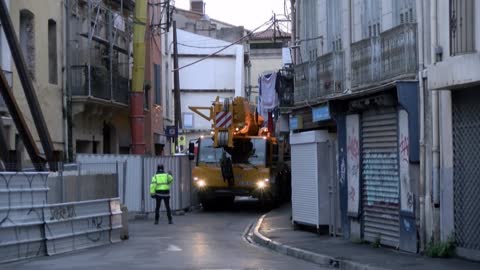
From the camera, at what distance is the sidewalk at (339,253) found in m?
12.9

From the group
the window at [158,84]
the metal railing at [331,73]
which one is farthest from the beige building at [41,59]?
the window at [158,84]

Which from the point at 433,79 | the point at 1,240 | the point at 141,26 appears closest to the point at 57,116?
the point at 141,26

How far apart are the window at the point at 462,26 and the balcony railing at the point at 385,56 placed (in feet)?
4.69

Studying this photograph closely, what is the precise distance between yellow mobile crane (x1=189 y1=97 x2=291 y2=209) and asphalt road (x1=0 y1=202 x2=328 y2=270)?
431 centimetres

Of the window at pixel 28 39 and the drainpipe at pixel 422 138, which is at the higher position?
the window at pixel 28 39

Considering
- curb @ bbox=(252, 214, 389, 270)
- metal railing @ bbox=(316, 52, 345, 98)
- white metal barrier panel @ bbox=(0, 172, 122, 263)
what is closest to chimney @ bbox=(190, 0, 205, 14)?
metal railing @ bbox=(316, 52, 345, 98)

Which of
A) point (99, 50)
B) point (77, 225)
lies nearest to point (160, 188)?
point (77, 225)

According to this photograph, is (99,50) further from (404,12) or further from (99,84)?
(404,12)

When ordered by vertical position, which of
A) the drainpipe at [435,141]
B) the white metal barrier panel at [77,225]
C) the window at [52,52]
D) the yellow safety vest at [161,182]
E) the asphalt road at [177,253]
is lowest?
the asphalt road at [177,253]

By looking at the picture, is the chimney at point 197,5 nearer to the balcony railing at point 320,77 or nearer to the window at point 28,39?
the window at point 28,39

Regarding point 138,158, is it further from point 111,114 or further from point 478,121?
point 478,121

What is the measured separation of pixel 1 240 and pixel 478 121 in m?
8.52

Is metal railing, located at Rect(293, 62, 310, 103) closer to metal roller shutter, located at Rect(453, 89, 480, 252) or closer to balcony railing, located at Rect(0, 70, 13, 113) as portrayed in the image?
metal roller shutter, located at Rect(453, 89, 480, 252)

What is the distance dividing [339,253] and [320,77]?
19.1ft
